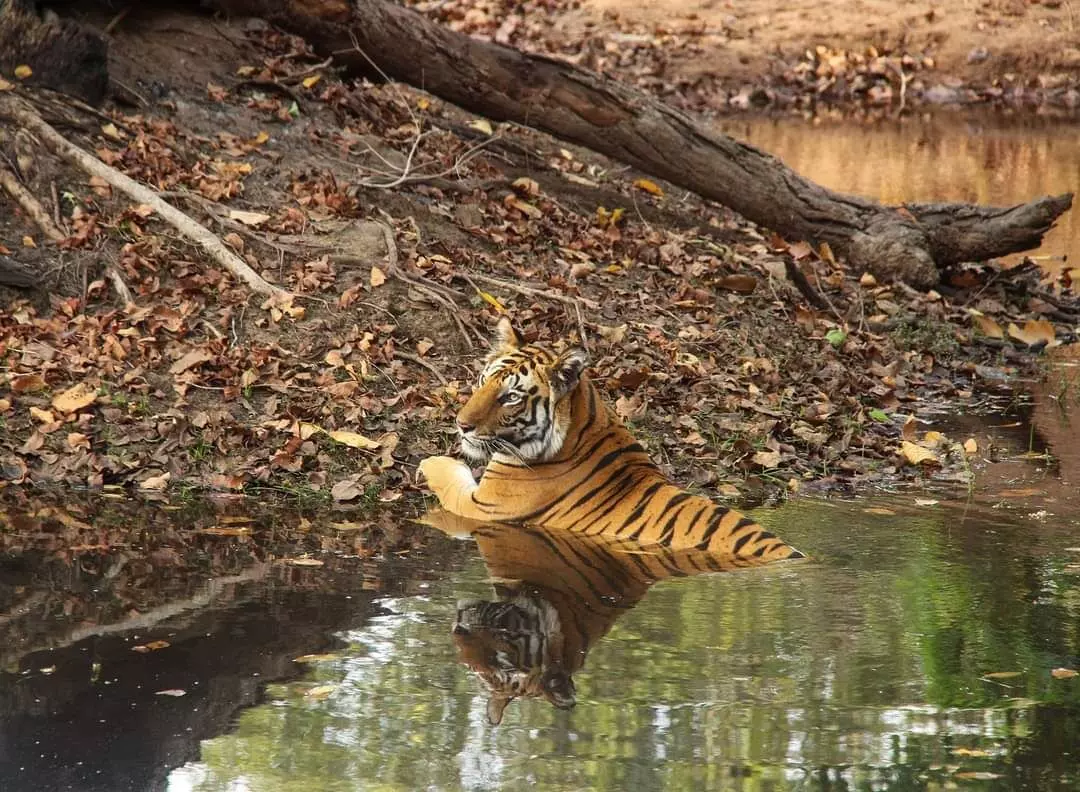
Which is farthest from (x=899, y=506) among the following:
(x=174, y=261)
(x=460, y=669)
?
(x=174, y=261)

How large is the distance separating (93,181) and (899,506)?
5214 millimetres

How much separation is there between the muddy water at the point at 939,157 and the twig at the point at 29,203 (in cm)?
819

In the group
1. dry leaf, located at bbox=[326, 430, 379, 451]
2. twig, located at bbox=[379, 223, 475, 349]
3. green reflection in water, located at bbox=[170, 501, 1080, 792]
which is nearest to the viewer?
green reflection in water, located at bbox=[170, 501, 1080, 792]

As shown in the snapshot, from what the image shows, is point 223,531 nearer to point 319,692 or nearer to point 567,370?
point 567,370

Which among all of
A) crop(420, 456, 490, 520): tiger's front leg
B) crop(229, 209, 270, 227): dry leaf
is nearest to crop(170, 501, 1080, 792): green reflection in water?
crop(420, 456, 490, 520): tiger's front leg

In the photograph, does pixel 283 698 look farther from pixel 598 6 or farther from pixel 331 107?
pixel 598 6

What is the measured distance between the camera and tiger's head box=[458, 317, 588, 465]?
6629mm

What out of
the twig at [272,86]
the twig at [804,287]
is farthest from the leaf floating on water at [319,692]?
the twig at [272,86]

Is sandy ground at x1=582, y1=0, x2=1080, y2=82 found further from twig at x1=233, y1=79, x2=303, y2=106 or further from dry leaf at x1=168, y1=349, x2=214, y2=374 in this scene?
dry leaf at x1=168, y1=349, x2=214, y2=374

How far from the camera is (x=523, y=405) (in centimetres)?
669

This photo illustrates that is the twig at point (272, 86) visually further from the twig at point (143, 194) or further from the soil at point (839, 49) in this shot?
the soil at point (839, 49)

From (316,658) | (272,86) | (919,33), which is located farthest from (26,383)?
A: (919,33)

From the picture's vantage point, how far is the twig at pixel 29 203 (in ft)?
30.0

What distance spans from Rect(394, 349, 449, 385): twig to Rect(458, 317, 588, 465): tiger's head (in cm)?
154
